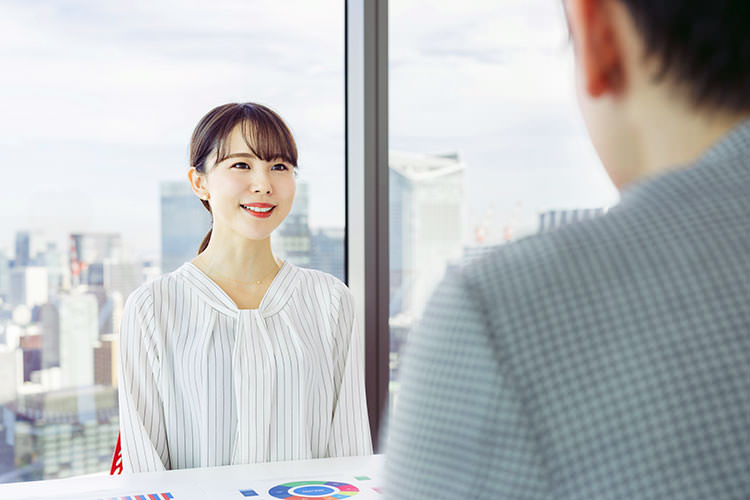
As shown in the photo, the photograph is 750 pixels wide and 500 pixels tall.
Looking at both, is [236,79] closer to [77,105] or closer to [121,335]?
[77,105]

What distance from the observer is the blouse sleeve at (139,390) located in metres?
1.77

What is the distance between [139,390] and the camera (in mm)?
1811

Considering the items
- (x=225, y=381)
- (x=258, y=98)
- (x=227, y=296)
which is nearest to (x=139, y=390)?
(x=225, y=381)

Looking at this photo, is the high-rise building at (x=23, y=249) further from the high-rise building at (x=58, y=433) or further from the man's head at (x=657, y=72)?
the man's head at (x=657, y=72)

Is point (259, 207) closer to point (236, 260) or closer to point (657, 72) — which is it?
point (236, 260)

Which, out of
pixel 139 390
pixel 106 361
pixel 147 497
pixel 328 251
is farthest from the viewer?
pixel 328 251

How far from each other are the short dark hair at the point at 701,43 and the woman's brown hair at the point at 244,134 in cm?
164

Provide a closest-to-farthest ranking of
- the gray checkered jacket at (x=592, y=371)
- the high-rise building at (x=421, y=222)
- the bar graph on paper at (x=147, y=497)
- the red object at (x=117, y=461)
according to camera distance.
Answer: the gray checkered jacket at (x=592, y=371) < the bar graph on paper at (x=147, y=497) < the red object at (x=117, y=461) < the high-rise building at (x=421, y=222)

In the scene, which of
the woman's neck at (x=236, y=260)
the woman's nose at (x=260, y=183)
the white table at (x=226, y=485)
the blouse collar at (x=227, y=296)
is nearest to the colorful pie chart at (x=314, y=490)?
the white table at (x=226, y=485)

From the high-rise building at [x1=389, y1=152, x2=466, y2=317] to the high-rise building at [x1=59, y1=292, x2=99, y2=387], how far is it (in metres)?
0.97

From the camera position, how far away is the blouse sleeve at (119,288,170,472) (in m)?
1.77

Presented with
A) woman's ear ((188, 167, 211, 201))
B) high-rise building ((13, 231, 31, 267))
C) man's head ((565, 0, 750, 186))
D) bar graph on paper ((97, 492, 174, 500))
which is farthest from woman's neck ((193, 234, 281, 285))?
man's head ((565, 0, 750, 186))

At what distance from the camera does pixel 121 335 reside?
6.02 ft

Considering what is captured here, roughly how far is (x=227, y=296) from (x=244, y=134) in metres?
0.42
